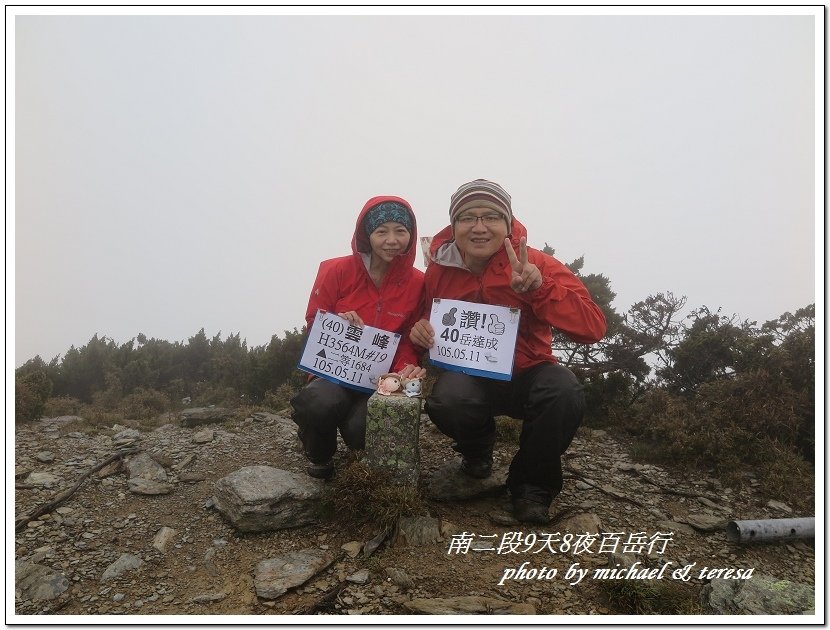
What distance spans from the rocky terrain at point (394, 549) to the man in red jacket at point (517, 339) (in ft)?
1.34

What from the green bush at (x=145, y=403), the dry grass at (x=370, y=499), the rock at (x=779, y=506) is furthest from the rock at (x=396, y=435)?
the green bush at (x=145, y=403)

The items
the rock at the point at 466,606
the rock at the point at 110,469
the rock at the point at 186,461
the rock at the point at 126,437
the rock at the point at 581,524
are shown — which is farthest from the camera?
the rock at the point at 126,437

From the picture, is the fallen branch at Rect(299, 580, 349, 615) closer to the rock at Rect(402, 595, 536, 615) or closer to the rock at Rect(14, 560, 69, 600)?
the rock at Rect(402, 595, 536, 615)

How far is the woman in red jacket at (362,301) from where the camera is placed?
424 centimetres

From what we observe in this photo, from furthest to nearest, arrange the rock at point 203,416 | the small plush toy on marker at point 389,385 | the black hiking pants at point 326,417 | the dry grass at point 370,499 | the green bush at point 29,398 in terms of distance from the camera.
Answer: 1. the rock at point 203,416
2. the green bush at point 29,398
3. the black hiking pants at point 326,417
4. the small plush toy on marker at point 389,385
5. the dry grass at point 370,499

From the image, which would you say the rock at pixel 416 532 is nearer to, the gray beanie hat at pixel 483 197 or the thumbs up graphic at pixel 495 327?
the thumbs up graphic at pixel 495 327

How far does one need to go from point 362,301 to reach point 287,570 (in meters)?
2.31

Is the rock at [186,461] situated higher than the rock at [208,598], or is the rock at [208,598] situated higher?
the rock at [186,461]

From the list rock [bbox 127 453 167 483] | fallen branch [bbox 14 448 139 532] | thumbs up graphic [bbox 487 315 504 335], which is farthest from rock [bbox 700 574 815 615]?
fallen branch [bbox 14 448 139 532]

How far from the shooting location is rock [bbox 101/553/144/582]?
3287mm

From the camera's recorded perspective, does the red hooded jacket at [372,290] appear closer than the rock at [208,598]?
No

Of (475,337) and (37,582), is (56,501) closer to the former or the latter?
(37,582)

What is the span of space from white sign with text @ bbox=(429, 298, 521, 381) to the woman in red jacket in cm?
31

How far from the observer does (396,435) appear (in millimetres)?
3797
